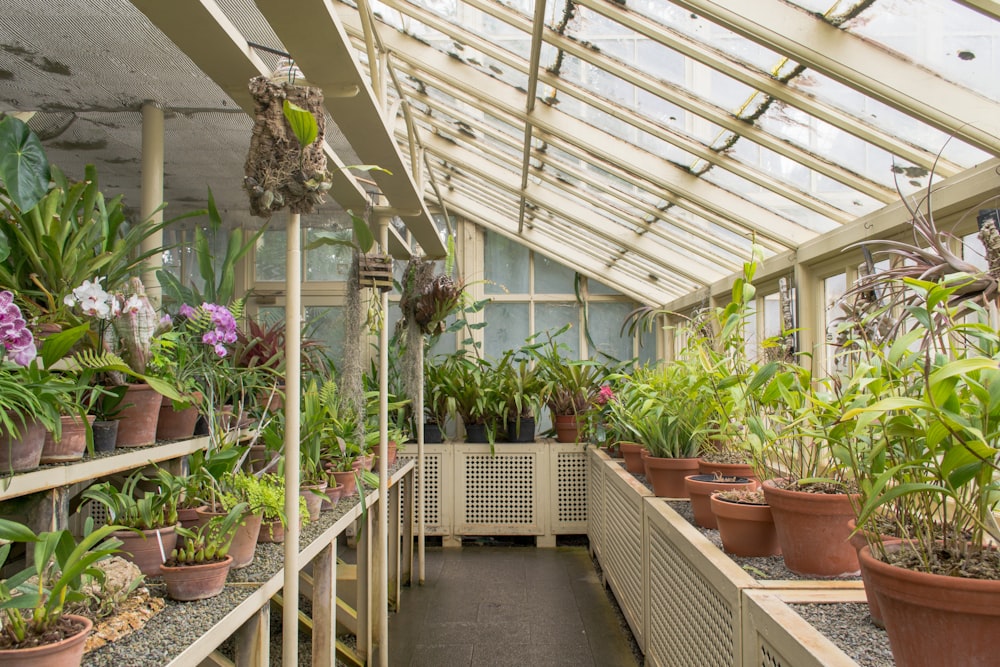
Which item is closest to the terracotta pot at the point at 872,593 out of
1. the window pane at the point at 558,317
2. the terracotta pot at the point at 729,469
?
the terracotta pot at the point at 729,469

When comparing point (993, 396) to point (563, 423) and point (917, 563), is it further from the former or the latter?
point (563, 423)

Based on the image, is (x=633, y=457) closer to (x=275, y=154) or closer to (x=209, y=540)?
(x=209, y=540)

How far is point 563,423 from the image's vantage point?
18.5 feet

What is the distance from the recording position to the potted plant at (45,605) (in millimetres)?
1107

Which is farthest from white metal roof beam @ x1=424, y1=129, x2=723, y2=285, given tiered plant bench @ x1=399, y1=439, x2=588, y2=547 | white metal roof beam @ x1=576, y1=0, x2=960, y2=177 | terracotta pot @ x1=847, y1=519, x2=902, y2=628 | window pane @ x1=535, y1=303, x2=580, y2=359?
terracotta pot @ x1=847, y1=519, x2=902, y2=628

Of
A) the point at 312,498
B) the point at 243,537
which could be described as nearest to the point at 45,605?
the point at 243,537

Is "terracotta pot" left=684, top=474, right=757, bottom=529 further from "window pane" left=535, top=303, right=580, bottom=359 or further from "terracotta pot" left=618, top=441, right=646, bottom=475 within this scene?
"window pane" left=535, top=303, right=580, bottom=359

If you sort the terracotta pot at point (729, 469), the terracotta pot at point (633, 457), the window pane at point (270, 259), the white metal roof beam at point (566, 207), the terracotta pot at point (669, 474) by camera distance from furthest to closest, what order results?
the window pane at point (270, 259) → the white metal roof beam at point (566, 207) → the terracotta pot at point (633, 457) → the terracotta pot at point (669, 474) → the terracotta pot at point (729, 469)

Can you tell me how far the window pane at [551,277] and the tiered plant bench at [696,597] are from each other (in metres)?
3.96

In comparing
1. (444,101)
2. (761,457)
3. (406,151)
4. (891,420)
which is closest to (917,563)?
(891,420)

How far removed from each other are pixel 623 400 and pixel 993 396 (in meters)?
3.55

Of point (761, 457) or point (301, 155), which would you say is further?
point (761, 457)

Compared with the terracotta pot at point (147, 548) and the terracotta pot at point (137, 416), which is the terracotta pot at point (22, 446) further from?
the terracotta pot at point (137, 416)

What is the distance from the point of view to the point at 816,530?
5.29 ft
